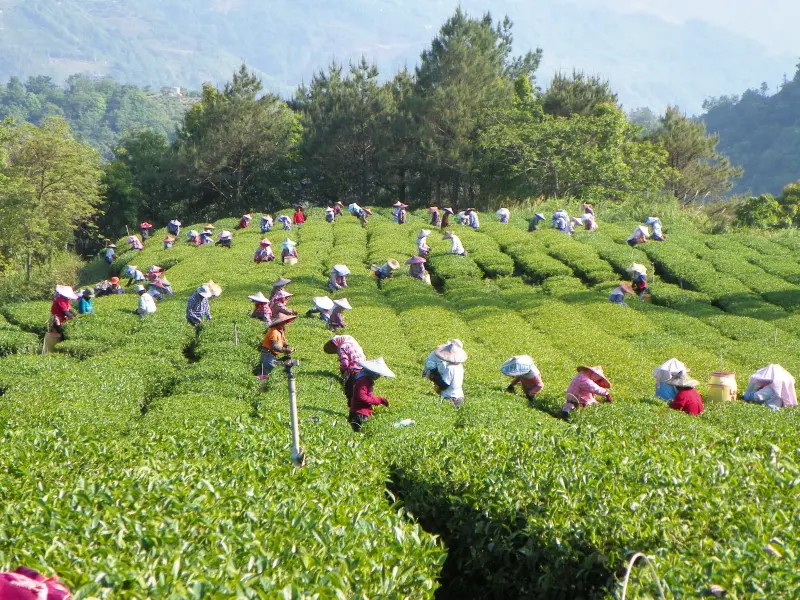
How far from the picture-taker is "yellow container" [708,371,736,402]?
1964 cm

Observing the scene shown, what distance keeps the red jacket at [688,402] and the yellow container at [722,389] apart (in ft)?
4.58

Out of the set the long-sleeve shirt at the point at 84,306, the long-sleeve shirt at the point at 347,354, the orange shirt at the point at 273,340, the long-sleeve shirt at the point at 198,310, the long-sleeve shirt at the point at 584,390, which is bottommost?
the long-sleeve shirt at the point at 84,306

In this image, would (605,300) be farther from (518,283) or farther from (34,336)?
(34,336)

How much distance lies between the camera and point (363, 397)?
18141 millimetres

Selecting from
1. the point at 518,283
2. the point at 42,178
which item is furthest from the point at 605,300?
the point at 42,178

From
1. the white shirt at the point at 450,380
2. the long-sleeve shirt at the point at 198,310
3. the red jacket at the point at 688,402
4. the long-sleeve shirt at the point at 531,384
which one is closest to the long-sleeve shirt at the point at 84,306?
the long-sleeve shirt at the point at 198,310

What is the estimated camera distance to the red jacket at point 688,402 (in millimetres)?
18328

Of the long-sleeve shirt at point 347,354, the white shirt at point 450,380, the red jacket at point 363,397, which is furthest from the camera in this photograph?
the long-sleeve shirt at point 347,354

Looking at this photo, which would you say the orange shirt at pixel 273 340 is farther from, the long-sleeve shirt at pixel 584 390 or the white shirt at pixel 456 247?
the white shirt at pixel 456 247

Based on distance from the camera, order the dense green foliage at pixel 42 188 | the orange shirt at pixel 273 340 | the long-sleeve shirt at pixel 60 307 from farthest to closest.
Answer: the dense green foliage at pixel 42 188 → the long-sleeve shirt at pixel 60 307 → the orange shirt at pixel 273 340

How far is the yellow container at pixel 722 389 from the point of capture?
19641 millimetres

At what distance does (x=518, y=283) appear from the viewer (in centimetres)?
3797

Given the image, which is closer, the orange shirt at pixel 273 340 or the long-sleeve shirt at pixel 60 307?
the orange shirt at pixel 273 340

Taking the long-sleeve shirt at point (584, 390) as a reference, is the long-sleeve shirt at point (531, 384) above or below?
below
